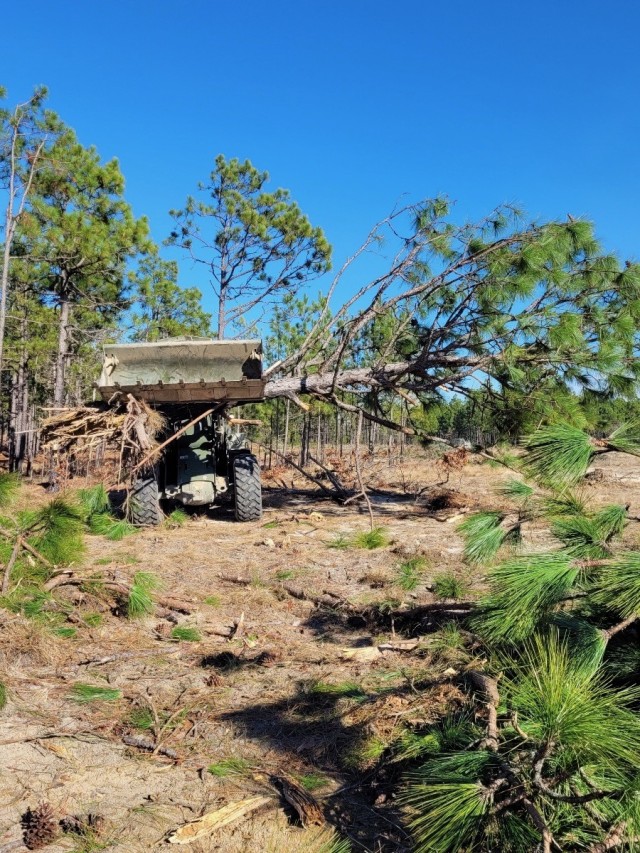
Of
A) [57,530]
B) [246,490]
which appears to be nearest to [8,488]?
[57,530]

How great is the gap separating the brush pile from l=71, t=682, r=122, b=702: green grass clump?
4.28m

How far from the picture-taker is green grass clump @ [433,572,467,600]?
4.97 metres

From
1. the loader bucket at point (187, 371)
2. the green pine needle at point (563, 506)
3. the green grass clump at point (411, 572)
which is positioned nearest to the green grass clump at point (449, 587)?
the green grass clump at point (411, 572)

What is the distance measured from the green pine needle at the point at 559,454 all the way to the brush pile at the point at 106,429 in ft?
19.2

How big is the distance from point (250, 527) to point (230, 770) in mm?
5844

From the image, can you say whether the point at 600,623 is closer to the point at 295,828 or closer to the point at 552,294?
the point at 295,828

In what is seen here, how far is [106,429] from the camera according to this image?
7855mm

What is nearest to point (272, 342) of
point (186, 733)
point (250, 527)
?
point (250, 527)

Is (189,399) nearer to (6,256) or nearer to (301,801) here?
(6,256)

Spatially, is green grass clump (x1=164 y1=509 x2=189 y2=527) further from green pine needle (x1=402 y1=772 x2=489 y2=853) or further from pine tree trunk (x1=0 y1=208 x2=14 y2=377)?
green pine needle (x1=402 y1=772 x2=489 y2=853)

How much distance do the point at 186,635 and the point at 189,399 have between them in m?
4.26

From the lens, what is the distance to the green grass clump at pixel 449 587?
16.3 ft

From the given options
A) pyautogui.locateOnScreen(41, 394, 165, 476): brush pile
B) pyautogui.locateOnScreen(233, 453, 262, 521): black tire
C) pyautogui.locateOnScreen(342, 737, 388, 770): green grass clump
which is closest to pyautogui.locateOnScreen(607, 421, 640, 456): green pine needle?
pyautogui.locateOnScreen(342, 737, 388, 770): green grass clump

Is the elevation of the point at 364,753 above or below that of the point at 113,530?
below
